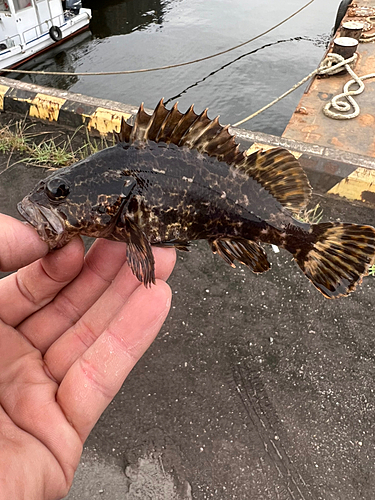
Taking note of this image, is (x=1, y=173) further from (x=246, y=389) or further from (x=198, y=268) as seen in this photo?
(x=246, y=389)

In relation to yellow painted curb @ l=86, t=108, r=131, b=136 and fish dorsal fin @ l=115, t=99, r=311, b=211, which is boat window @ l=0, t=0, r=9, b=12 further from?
fish dorsal fin @ l=115, t=99, r=311, b=211

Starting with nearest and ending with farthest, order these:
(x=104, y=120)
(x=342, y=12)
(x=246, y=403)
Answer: (x=246, y=403), (x=104, y=120), (x=342, y=12)

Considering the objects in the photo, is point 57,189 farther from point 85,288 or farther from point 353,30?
point 353,30

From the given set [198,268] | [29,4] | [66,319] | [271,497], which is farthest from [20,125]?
[29,4]

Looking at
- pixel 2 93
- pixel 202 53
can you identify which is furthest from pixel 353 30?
pixel 202 53

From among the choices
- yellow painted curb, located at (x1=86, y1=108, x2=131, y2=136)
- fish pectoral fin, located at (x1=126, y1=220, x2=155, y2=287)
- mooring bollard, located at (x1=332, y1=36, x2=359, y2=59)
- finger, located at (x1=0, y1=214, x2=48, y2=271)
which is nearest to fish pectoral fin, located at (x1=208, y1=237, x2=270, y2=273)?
fish pectoral fin, located at (x1=126, y1=220, x2=155, y2=287)

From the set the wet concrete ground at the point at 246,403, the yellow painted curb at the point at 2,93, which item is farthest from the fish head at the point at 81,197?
the yellow painted curb at the point at 2,93
